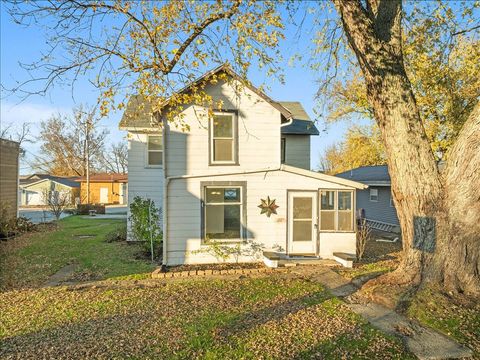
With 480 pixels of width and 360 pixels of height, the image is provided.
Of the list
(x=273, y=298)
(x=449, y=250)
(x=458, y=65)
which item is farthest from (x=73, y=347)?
(x=458, y=65)

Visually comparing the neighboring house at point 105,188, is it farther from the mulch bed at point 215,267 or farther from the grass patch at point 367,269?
the grass patch at point 367,269

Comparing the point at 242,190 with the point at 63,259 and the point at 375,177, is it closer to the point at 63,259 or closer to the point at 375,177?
the point at 63,259

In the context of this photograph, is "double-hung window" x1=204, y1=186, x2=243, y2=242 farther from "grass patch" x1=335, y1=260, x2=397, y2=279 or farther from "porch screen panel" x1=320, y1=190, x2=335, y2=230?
"grass patch" x1=335, y1=260, x2=397, y2=279

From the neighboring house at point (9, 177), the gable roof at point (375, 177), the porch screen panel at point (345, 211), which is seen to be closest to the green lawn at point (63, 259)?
the neighboring house at point (9, 177)

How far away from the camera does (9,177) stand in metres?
16.1

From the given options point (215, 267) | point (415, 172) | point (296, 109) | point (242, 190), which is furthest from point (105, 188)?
point (415, 172)

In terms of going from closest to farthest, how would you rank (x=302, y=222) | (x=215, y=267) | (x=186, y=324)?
(x=186, y=324) < (x=215, y=267) < (x=302, y=222)

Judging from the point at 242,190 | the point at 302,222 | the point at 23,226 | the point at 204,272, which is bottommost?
the point at 204,272

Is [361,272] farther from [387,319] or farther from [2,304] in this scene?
[2,304]

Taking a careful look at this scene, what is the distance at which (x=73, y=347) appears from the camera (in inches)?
174

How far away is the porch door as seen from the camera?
1013 centimetres

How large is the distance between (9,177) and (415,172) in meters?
17.8

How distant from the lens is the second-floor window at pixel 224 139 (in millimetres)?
10000

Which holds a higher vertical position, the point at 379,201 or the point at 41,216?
the point at 379,201
